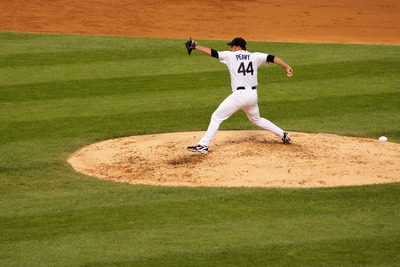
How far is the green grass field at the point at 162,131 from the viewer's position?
→ 6301 mm

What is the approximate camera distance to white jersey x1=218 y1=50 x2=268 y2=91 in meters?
9.31

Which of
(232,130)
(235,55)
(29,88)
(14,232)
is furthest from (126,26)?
(14,232)

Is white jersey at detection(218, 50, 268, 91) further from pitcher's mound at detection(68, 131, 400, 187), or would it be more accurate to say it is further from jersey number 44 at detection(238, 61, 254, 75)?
pitcher's mound at detection(68, 131, 400, 187)

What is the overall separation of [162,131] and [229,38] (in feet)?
26.5

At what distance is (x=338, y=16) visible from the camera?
2222 cm

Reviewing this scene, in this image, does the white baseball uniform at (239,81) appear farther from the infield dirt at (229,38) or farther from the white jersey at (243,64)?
the infield dirt at (229,38)

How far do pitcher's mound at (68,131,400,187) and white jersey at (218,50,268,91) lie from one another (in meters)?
1.00

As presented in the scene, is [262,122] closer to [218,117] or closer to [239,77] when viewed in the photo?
[218,117]

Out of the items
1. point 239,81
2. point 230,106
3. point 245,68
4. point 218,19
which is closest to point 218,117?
point 230,106

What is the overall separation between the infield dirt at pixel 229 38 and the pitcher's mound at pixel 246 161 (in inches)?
0.5

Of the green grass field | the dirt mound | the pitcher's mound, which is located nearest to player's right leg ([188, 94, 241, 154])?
the pitcher's mound

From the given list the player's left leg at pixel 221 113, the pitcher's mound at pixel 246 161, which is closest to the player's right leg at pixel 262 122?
the pitcher's mound at pixel 246 161

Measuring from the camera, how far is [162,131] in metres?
11.5

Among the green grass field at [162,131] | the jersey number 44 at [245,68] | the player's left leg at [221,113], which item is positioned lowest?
the green grass field at [162,131]
